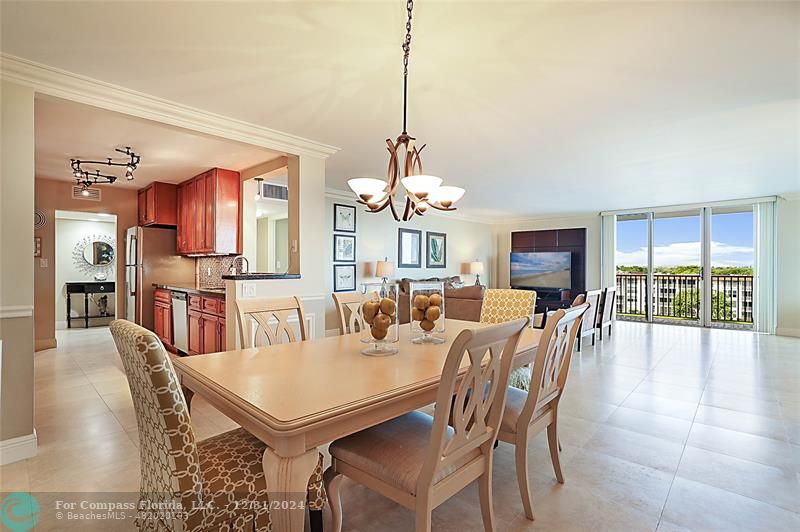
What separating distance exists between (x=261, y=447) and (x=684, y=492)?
6.81ft

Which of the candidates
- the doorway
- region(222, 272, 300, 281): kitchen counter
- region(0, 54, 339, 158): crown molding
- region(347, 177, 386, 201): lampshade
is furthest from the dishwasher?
the doorway

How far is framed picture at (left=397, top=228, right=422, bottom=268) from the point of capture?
740 centimetres

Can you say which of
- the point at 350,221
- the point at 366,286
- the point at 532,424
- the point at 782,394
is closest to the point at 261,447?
the point at 366,286

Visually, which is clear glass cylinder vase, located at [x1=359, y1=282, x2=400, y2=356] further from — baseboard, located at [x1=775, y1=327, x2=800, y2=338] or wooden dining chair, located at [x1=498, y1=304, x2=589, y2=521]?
baseboard, located at [x1=775, y1=327, x2=800, y2=338]

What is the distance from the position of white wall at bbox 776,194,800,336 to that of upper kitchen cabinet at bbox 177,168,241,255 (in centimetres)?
842

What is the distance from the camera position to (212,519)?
1.19m

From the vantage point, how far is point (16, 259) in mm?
2307

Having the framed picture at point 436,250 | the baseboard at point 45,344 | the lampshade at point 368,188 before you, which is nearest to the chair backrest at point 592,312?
the framed picture at point 436,250

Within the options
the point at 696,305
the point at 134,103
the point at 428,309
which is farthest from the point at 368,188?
the point at 696,305

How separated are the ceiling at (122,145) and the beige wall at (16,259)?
224 mm

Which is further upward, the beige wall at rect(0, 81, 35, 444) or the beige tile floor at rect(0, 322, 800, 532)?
the beige wall at rect(0, 81, 35, 444)

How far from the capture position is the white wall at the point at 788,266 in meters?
6.21

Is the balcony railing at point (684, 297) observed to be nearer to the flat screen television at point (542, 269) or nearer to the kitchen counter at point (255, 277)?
the flat screen television at point (542, 269)

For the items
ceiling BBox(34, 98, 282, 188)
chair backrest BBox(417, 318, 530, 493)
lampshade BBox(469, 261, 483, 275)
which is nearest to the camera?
chair backrest BBox(417, 318, 530, 493)
